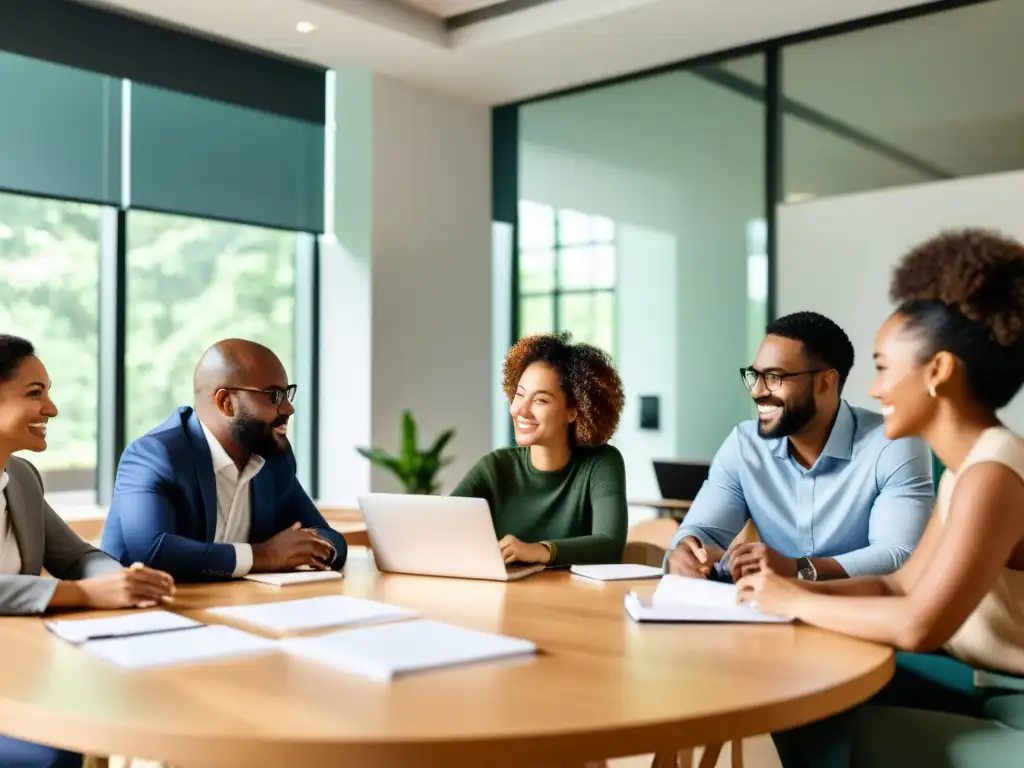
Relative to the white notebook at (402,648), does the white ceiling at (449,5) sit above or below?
above

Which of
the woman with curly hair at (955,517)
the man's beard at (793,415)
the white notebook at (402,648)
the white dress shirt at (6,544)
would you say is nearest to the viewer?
the white notebook at (402,648)

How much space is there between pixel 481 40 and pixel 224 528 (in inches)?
158

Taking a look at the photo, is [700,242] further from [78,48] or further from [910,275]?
[910,275]

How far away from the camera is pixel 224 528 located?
8.55 ft

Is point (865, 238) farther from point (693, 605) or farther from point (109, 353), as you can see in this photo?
point (109, 353)

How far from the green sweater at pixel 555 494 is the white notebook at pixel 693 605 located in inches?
24.4

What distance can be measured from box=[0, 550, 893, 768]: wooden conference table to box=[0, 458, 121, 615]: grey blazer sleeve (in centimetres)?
40

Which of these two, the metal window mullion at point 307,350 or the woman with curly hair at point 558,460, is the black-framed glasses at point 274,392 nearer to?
the woman with curly hair at point 558,460

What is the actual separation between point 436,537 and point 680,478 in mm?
2873

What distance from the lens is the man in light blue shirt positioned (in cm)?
239

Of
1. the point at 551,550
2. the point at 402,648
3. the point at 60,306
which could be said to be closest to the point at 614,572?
the point at 551,550

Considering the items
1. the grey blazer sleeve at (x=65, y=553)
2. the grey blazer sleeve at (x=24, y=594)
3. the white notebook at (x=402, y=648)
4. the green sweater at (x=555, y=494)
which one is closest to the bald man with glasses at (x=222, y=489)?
the grey blazer sleeve at (x=65, y=553)

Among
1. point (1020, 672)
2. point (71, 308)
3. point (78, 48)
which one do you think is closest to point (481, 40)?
point (78, 48)

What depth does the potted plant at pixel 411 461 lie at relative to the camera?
611 centimetres
